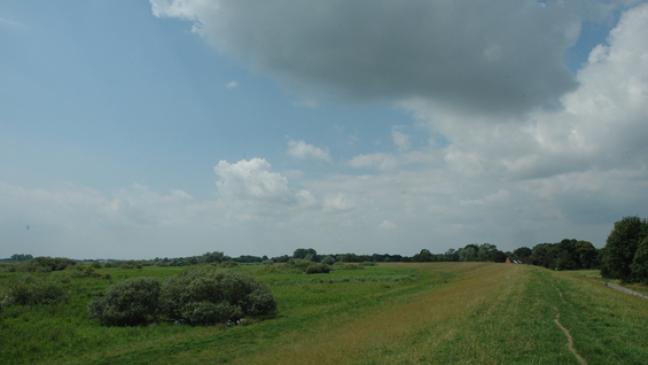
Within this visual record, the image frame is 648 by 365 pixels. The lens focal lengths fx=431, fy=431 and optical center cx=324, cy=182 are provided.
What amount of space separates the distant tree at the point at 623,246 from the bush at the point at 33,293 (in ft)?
262

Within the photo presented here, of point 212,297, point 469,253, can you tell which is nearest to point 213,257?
point 469,253

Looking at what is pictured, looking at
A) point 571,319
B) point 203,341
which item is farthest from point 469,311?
point 203,341

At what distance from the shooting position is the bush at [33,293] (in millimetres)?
33656

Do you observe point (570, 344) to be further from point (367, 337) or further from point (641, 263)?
point (641, 263)

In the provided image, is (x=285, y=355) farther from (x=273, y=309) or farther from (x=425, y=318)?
(x=273, y=309)

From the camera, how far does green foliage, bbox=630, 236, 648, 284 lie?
62.6 metres

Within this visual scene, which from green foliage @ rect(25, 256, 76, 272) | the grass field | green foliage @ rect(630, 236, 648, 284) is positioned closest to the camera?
the grass field

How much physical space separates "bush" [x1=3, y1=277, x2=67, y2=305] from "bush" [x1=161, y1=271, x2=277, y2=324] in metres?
11.1

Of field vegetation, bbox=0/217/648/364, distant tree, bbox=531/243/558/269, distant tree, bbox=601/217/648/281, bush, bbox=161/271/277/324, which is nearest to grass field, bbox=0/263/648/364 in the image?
field vegetation, bbox=0/217/648/364

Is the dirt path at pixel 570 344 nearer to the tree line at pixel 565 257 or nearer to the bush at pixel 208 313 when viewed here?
the bush at pixel 208 313

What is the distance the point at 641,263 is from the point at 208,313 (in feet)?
214

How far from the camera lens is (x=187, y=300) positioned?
101 ft

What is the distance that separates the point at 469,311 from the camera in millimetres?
24531

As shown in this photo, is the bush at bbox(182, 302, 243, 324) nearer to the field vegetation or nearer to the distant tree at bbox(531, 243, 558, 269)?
the field vegetation
